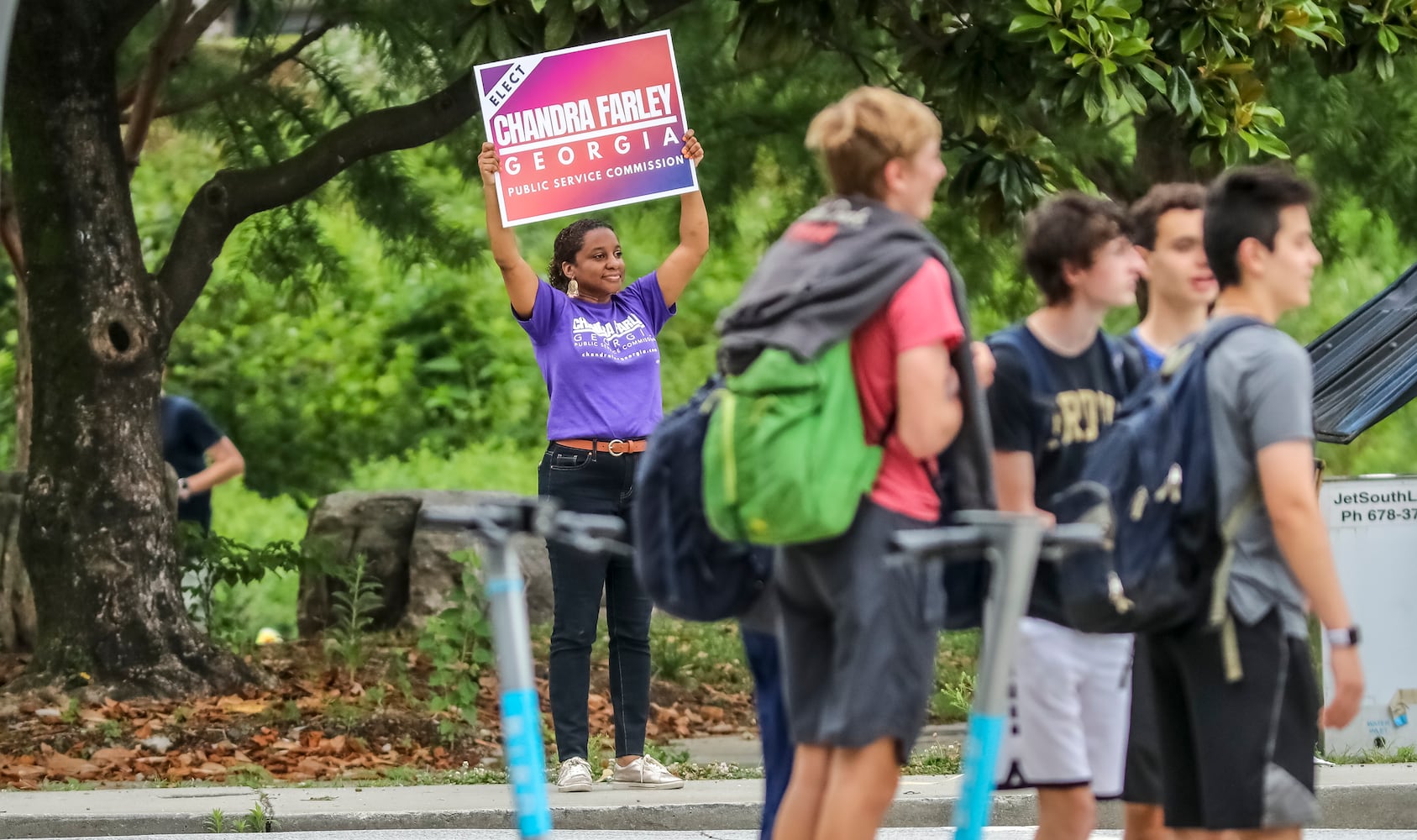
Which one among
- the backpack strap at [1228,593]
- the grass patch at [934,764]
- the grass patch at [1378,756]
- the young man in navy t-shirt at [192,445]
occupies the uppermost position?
the young man in navy t-shirt at [192,445]

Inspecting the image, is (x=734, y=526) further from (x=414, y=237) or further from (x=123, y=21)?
(x=414, y=237)

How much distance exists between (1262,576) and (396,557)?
897 centimetres

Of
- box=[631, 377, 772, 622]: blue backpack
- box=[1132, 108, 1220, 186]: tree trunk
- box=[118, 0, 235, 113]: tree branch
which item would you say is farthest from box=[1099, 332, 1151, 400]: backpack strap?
box=[118, 0, 235, 113]: tree branch

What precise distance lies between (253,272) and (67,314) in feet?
8.46

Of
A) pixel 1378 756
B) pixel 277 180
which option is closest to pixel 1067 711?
pixel 1378 756

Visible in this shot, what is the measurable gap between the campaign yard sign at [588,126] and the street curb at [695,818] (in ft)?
6.91

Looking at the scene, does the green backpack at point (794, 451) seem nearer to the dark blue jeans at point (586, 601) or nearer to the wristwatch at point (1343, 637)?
the wristwatch at point (1343, 637)

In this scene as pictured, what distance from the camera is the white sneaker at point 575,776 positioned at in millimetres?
7375

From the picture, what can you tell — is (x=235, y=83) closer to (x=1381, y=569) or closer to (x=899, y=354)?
(x=1381, y=569)

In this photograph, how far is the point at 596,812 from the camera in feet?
23.1

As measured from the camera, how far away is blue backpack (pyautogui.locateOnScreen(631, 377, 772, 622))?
438cm

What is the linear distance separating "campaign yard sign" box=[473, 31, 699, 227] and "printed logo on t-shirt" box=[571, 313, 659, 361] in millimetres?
420

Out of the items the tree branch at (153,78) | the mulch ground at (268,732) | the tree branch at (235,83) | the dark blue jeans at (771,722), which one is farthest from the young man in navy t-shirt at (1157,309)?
the tree branch at (235,83)

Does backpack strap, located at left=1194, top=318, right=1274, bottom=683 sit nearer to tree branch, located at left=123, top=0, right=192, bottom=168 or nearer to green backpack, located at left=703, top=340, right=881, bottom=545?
green backpack, located at left=703, top=340, right=881, bottom=545
